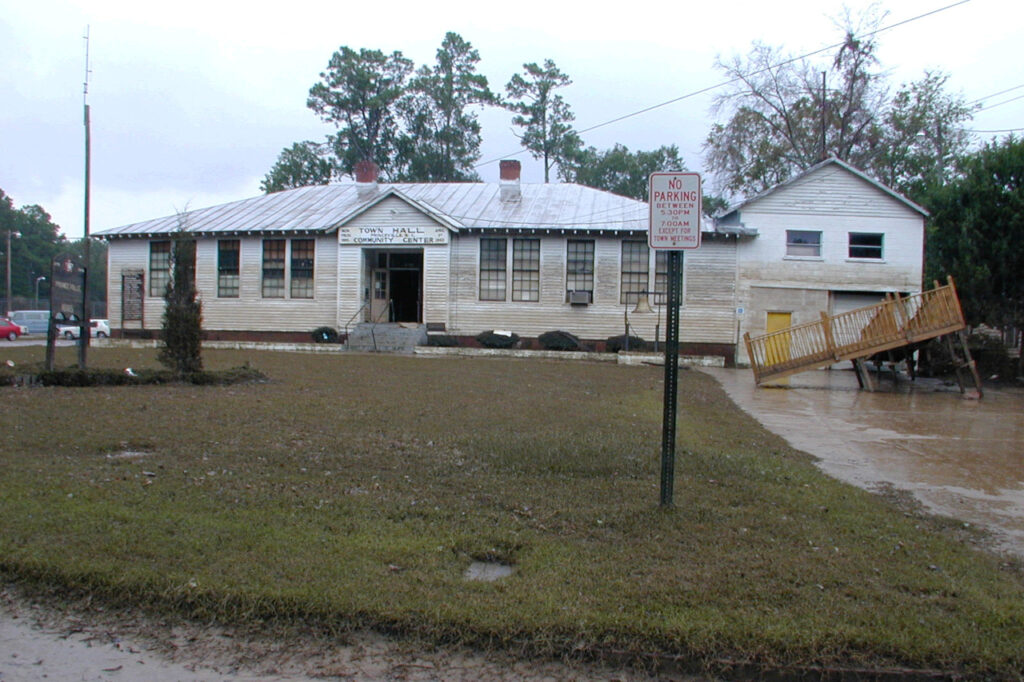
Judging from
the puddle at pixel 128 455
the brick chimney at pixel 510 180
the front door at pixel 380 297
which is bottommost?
the puddle at pixel 128 455

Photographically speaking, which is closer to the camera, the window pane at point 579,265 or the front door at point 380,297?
the window pane at point 579,265

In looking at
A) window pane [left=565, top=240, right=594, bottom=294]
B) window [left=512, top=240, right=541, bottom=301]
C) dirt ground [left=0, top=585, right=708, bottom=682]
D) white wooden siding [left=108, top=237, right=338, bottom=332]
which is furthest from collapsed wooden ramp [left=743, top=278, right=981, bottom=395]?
white wooden siding [left=108, top=237, right=338, bottom=332]

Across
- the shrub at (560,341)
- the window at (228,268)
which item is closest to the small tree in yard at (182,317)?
the shrub at (560,341)

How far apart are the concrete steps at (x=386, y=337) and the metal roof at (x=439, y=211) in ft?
13.3

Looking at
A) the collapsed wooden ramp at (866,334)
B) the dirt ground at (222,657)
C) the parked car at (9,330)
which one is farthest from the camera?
the parked car at (9,330)

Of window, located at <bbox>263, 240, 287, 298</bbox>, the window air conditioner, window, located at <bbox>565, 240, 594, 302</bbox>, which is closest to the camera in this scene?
the window air conditioner

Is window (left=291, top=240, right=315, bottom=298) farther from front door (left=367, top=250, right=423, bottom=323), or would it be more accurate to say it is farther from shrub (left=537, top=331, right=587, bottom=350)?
shrub (left=537, top=331, right=587, bottom=350)

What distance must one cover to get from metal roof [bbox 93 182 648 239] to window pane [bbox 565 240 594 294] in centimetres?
79

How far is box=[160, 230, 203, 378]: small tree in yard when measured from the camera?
1448 centimetres

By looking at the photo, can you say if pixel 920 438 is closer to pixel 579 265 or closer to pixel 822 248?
pixel 822 248

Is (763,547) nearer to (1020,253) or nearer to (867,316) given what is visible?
(867,316)

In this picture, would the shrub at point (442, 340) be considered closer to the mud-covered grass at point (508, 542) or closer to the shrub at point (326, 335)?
the shrub at point (326, 335)

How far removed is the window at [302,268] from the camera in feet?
101

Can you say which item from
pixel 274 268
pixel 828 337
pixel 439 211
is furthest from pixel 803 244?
pixel 274 268
